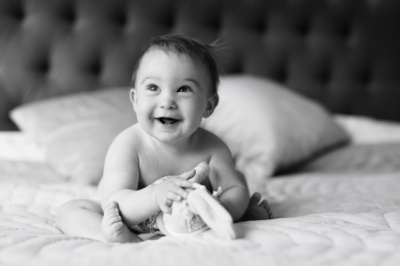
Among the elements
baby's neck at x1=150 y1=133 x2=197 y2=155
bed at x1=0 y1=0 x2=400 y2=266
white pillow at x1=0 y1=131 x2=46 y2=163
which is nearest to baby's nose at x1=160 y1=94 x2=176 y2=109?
baby's neck at x1=150 y1=133 x2=197 y2=155

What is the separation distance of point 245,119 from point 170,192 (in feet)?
3.57

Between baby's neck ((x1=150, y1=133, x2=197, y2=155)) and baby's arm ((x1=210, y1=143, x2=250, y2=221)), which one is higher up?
baby's neck ((x1=150, y1=133, x2=197, y2=155))

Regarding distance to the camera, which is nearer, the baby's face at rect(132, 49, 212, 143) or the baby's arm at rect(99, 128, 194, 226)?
the baby's arm at rect(99, 128, 194, 226)

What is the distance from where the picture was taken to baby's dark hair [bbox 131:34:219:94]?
911mm

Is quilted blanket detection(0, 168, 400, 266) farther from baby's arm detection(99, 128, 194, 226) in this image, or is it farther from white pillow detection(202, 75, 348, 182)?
white pillow detection(202, 75, 348, 182)

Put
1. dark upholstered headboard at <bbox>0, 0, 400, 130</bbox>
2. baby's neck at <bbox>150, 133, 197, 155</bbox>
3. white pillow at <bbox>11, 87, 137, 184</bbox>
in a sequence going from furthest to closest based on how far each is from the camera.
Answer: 1. dark upholstered headboard at <bbox>0, 0, 400, 130</bbox>
2. white pillow at <bbox>11, 87, 137, 184</bbox>
3. baby's neck at <bbox>150, 133, 197, 155</bbox>

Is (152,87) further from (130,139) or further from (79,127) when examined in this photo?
(79,127)

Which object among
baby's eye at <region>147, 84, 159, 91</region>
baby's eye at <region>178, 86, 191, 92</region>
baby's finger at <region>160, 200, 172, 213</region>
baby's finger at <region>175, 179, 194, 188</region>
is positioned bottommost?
baby's finger at <region>160, 200, 172, 213</region>

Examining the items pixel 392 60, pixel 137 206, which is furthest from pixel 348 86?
pixel 137 206

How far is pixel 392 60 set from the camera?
2529 mm

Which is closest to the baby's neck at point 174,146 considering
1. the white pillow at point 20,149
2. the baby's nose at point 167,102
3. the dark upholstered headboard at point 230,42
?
the baby's nose at point 167,102

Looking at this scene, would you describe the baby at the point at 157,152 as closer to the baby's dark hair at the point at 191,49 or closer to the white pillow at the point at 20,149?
the baby's dark hair at the point at 191,49

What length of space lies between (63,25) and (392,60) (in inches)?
64.7

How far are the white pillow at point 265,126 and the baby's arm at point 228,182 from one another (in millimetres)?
662
